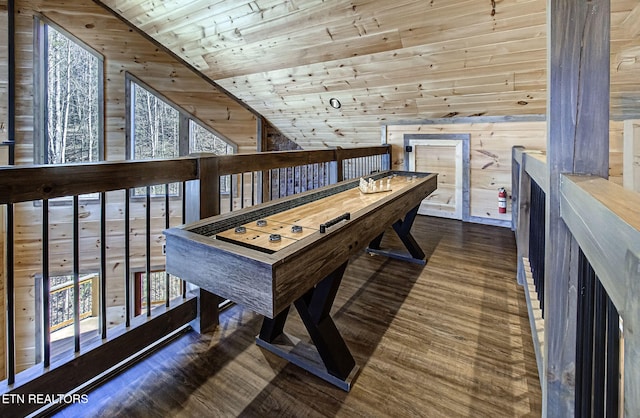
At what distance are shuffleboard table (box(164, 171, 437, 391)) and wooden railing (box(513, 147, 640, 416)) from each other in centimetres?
81

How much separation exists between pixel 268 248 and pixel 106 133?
4495 millimetres

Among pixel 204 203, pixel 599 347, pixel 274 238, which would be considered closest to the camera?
pixel 599 347

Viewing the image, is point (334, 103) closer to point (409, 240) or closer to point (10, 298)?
point (409, 240)

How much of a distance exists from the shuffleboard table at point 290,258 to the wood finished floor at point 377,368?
0.12 metres

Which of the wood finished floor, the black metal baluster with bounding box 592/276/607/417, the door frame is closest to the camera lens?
the black metal baluster with bounding box 592/276/607/417

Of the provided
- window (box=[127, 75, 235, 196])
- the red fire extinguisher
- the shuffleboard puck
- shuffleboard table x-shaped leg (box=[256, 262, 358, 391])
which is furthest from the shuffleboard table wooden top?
window (box=[127, 75, 235, 196])

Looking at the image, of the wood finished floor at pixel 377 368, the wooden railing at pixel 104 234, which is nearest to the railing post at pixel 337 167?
the wooden railing at pixel 104 234

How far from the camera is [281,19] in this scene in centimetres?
356

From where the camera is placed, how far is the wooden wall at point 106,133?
4.11m

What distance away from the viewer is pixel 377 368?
170cm

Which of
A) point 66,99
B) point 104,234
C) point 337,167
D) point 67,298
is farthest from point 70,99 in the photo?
point 104,234

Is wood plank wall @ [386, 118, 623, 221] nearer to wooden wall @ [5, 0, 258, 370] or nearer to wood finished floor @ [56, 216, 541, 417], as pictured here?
wood finished floor @ [56, 216, 541, 417]

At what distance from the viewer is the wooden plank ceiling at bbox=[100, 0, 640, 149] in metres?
2.92

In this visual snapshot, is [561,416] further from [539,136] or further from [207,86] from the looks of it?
[207,86]
